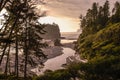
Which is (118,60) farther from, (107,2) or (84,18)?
(84,18)

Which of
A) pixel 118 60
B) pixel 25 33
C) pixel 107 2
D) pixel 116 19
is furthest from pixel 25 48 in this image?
pixel 107 2

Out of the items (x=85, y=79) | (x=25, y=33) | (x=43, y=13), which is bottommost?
(x=85, y=79)

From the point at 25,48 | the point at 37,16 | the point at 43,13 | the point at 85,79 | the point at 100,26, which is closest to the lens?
the point at 85,79

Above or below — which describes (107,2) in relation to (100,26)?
above

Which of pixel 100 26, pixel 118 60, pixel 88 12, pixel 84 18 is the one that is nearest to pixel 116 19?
pixel 100 26

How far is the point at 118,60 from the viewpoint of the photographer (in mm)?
23250

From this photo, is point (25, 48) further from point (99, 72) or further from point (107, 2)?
point (107, 2)

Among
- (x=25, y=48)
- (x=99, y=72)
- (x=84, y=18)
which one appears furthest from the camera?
(x=84, y=18)

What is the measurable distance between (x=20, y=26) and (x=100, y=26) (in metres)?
60.9

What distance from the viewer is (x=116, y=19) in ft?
286

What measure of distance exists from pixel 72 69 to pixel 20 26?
56.4 feet

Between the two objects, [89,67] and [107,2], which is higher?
[107,2]

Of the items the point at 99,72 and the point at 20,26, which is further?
the point at 20,26

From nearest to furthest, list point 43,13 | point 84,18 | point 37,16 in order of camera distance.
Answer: point 43,13 < point 37,16 < point 84,18
